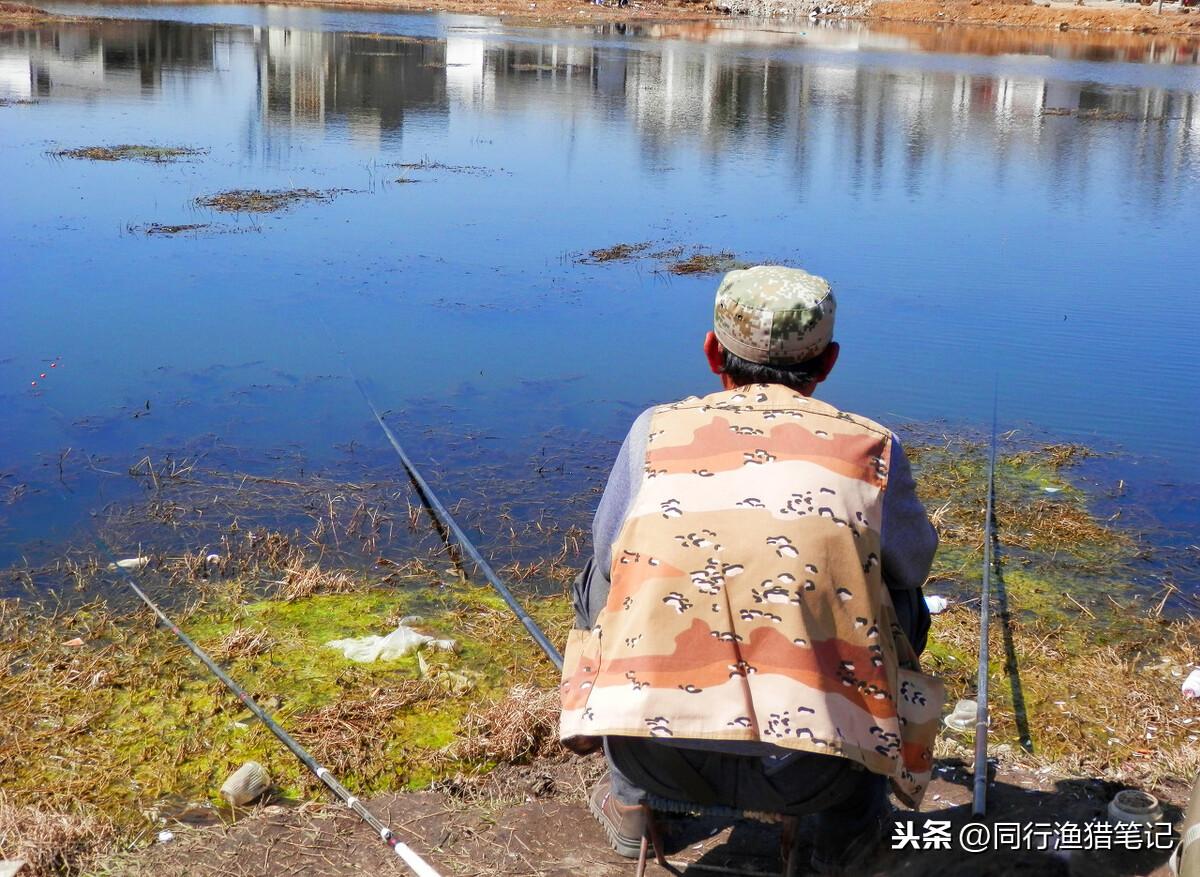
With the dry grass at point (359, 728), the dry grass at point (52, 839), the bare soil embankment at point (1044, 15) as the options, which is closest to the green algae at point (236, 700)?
the dry grass at point (359, 728)

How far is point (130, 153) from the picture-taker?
14.9 metres

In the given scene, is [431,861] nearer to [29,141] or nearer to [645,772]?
[645,772]

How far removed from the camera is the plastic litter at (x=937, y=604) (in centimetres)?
481

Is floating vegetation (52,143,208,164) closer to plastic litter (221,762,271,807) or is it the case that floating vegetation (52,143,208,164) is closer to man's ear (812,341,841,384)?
plastic litter (221,762,271,807)

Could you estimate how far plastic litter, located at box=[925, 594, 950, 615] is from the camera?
481 cm

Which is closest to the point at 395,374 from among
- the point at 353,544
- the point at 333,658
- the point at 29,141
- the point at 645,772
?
the point at 353,544

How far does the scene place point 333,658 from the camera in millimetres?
4391

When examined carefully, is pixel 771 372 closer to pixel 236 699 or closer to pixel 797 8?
pixel 236 699

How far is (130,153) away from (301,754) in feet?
42.9

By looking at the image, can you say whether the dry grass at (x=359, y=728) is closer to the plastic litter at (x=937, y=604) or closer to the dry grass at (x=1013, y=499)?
the plastic litter at (x=937, y=604)

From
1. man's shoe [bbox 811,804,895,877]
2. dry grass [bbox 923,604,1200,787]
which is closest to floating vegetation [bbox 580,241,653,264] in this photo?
dry grass [bbox 923,604,1200,787]

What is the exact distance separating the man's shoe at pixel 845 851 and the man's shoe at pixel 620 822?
0.44m

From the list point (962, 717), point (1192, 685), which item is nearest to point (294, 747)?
point (962, 717)

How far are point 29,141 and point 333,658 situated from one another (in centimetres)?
1342
